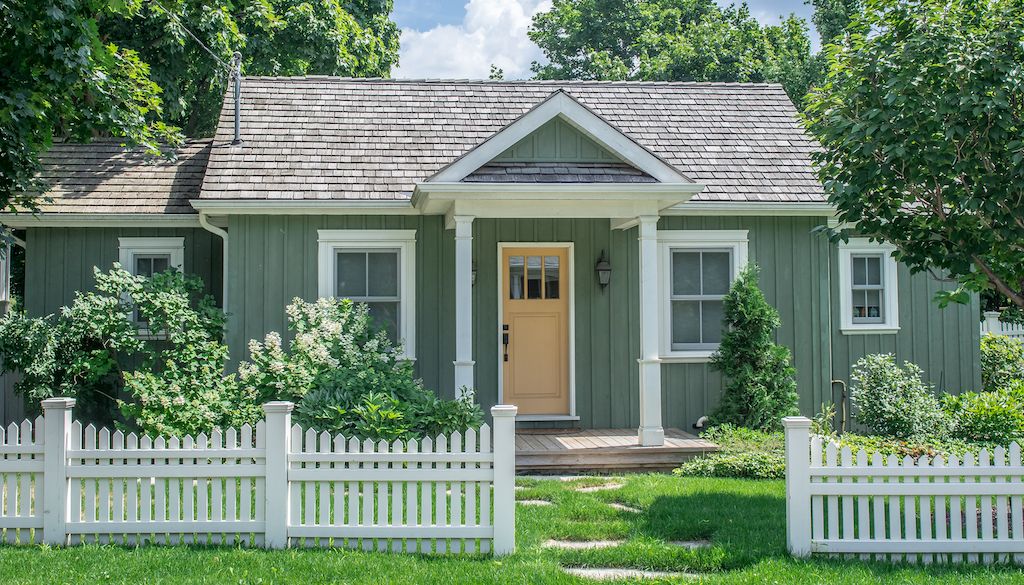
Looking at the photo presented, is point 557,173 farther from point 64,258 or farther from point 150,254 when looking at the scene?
point 64,258

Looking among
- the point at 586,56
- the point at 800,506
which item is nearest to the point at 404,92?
the point at 800,506

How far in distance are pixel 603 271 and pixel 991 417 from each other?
4.47 meters

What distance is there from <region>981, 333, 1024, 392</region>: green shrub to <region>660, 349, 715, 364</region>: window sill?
207 inches

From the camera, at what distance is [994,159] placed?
6504 millimetres

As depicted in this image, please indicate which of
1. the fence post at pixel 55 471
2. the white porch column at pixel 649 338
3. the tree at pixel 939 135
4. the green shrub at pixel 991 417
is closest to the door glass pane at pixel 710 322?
the white porch column at pixel 649 338

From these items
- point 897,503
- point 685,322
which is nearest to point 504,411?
point 897,503

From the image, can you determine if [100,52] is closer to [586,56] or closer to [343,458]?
[343,458]

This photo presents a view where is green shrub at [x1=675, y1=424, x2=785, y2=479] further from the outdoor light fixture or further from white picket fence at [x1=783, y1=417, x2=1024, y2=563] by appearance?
white picket fence at [x1=783, y1=417, x2=1024, y2=563]

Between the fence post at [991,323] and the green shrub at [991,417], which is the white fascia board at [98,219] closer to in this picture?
the green shrub at [991,417]

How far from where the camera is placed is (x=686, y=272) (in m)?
11.2

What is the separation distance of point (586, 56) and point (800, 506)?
1189 inches

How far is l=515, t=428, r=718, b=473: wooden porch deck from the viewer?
358 inches

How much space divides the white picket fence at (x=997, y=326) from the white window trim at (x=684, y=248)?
9070 mm

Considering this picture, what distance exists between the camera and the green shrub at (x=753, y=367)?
10070 millimetres
